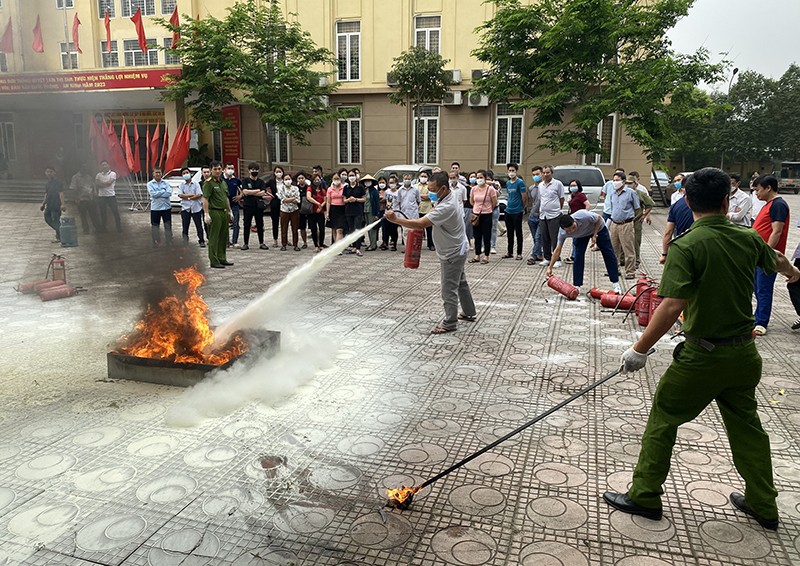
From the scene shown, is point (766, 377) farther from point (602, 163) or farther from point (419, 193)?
point (602, 163)

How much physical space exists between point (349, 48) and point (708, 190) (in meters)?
26.0

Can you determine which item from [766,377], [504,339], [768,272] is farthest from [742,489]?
[504,339]

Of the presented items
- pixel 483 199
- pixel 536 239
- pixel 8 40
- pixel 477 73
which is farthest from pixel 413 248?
pixel 477 73

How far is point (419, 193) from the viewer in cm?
1323

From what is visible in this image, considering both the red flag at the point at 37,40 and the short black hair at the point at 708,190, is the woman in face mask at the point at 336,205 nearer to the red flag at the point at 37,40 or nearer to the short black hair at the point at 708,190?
the red flag at the point at 37,40

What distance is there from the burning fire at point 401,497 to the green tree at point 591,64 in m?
18.7

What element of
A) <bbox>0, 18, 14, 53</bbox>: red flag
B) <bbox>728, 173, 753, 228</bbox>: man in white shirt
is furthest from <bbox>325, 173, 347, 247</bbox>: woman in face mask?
<bbox>0, 18, 14, 53</bbox>: red flag

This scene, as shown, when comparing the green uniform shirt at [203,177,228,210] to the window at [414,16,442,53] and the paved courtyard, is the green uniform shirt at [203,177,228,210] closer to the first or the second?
the paved courtyard

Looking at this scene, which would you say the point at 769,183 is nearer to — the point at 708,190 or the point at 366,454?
the point at 708,190

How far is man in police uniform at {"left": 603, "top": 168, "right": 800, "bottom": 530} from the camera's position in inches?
118

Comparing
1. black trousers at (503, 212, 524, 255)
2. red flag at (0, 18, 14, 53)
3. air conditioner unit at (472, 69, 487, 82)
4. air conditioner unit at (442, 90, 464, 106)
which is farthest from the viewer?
air conditioner unit at (442, 90, 464, 106)

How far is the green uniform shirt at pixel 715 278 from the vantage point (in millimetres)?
2998

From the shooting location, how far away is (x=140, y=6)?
27.3 meters

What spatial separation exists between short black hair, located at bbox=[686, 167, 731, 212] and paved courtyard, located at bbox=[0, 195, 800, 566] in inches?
68.0
